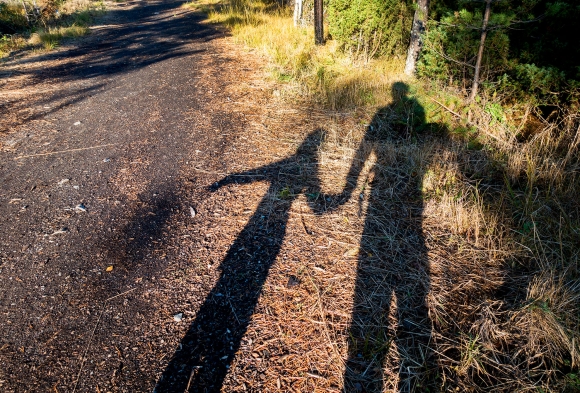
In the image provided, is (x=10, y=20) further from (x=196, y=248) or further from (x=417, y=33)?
(x=196, y=248)

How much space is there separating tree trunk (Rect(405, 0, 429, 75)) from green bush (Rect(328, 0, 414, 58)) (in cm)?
103

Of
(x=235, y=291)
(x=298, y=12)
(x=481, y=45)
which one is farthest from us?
(x=298, y=12)

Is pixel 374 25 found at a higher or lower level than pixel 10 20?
lower

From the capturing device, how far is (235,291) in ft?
7.94

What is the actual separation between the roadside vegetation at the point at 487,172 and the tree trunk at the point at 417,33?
0.32 m

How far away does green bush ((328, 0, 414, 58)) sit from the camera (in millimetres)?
6266

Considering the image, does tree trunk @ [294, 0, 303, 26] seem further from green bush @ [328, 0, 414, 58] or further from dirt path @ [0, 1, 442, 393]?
dirt path @ [0, 1, 442, 393]

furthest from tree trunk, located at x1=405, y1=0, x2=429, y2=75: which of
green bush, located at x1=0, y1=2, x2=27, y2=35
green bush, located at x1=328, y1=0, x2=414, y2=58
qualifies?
green bush, located at x1=0, y1=2, x2=27, y2=35

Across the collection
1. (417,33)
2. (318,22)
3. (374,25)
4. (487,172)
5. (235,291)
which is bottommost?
(235,291)

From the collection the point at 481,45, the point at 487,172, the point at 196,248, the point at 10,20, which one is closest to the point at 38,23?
the point at 10,20

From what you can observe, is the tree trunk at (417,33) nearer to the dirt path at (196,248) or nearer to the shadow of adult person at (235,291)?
the dirt path at (196,248)

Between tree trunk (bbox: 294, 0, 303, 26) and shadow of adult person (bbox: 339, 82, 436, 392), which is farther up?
tree trunk (bbox: 294, 0, 303, 26)

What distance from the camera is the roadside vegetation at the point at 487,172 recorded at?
1.96 m

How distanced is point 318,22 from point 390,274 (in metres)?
7.04
